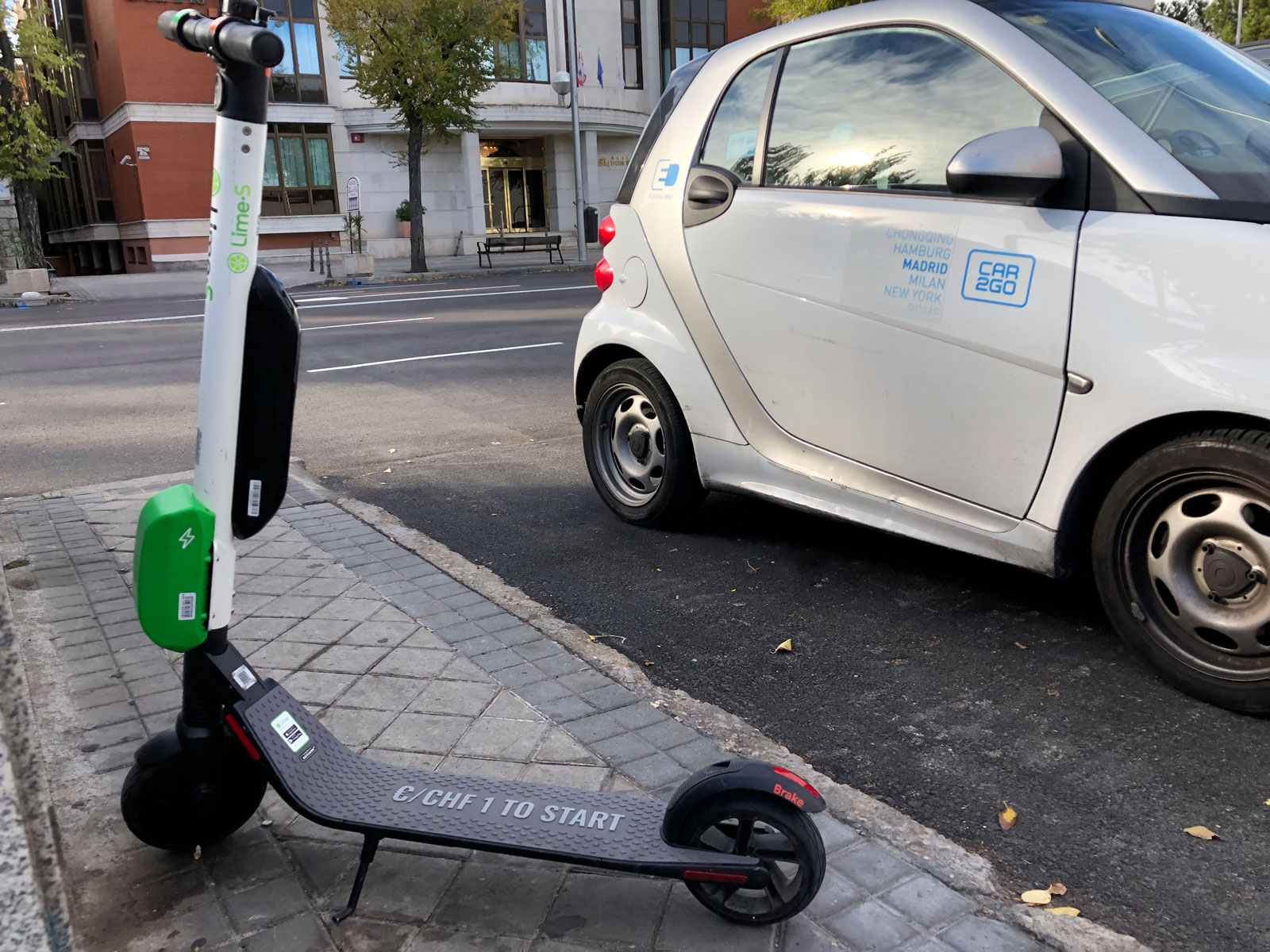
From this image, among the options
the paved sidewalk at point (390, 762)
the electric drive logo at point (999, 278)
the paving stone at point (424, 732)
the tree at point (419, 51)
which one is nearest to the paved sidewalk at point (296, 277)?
the tree at point (419, 51)

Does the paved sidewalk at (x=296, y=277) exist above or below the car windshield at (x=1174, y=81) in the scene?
below

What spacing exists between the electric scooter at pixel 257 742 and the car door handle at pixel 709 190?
2158 millimetres

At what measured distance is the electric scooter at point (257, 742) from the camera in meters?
2.03

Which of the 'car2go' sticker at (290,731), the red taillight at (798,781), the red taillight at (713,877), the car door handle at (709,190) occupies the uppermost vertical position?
the car door handle at (709,190)

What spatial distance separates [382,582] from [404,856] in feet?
5.98

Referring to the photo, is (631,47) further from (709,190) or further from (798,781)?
(798,781)

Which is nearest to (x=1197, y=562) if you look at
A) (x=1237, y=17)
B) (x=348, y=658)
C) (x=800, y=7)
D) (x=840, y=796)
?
(x=840, y=796)

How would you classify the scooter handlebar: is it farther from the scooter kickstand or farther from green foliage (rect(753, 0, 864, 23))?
green foliage (rect(753, 0, 864, 23))

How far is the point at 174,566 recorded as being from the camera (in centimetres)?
207

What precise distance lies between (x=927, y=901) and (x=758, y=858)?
40 cm

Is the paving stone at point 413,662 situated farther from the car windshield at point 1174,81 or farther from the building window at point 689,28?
the building window at point 689,28

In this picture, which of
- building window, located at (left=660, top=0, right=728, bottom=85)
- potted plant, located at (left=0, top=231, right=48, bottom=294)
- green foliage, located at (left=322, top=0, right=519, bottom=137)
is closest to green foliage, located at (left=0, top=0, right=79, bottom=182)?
potted plant, located at (left=0, top=231, right=48, bottom=294)

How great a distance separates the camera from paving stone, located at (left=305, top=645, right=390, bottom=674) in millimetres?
3299

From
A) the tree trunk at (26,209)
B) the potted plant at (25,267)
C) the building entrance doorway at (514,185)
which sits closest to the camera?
the potted plant at (25,267)
